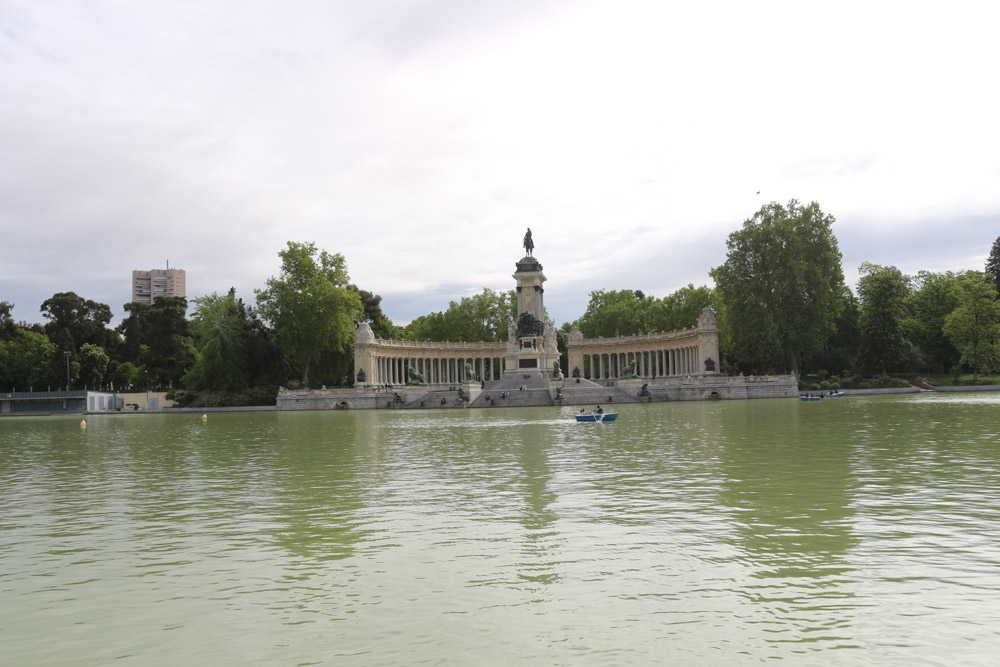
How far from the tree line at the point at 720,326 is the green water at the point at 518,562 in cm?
5148

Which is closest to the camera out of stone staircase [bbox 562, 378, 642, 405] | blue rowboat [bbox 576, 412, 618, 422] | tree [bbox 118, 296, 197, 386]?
blue rowboat [bbox 576, 412, 618, 422]

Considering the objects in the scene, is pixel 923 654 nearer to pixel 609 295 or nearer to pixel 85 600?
pixel 85 600

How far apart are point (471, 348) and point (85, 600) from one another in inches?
3172

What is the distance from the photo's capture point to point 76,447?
26.5 m

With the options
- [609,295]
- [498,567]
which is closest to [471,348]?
[609,295]

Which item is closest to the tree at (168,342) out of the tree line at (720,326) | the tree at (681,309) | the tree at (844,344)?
the tree line at (720,326)

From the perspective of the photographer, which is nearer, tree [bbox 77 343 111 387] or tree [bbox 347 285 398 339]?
tree [bbox 77 343 111 387]

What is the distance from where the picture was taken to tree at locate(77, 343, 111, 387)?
81.3m

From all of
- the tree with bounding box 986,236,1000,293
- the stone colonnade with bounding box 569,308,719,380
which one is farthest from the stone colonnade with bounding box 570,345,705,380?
the tree with bounding box 986,236,1000,293

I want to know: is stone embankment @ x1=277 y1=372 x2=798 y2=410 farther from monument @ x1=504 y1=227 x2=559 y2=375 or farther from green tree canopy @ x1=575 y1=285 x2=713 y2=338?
green tree canopy @ x1=575 y1=285 x2=713 y2=338

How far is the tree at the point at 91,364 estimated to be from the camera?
8131cm

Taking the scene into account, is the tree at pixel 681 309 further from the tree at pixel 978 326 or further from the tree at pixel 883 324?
the tree at pixel 978 326

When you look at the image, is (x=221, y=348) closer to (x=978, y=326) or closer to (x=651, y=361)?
(x=651, y=361)

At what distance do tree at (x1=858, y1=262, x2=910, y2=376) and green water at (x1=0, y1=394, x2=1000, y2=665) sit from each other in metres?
→ 54.6
